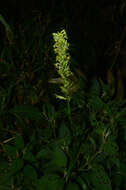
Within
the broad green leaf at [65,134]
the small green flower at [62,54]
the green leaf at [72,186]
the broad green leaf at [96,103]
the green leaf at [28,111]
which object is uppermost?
the small green flower at [62,54]

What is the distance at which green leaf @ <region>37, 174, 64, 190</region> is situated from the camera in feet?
2.66

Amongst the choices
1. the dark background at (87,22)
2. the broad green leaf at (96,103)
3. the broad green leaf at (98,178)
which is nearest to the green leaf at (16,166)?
the broad green leaf at (98,178)

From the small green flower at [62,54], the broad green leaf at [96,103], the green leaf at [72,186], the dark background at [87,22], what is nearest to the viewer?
the small green flower at [62,54]

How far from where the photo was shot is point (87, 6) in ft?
6.55

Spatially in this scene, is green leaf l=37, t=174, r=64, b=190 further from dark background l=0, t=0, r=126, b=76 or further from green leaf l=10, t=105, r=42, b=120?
dark background l=0, t=0, r=126, b=76

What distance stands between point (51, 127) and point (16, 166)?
0.22m

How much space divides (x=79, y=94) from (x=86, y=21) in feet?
3.73

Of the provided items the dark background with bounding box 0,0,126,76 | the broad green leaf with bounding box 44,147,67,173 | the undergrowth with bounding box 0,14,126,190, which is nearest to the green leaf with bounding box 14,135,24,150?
the undergrowth with bounding box 0,14,126,190

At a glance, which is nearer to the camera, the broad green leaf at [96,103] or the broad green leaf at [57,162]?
the broad green leaf at [57,162]

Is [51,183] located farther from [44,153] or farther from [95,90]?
[95,90]

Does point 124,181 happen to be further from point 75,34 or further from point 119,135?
point 75,34

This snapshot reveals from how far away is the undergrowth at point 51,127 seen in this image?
2.73 feet

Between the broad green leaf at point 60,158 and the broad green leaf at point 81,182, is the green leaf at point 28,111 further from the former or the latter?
the broad green leaf at point 81,182

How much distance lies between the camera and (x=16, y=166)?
0.84 meters
